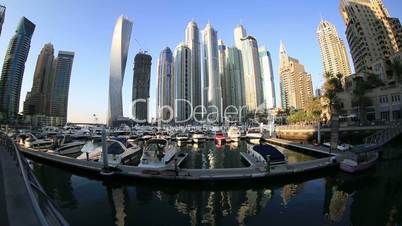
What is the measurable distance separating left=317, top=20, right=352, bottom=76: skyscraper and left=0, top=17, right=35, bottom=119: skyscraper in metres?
224

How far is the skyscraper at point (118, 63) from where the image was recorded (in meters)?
140

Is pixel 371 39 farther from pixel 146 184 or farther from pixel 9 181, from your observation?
pixel 9 181

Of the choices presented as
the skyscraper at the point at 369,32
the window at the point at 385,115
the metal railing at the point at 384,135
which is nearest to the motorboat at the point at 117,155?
the metal railing at the point at 384,135

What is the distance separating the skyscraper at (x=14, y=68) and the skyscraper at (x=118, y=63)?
9000 centimetres

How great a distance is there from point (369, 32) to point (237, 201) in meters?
127

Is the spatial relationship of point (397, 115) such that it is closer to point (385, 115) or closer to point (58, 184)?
point (385, 115)

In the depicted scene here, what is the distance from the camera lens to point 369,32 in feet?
364

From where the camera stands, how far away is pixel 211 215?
15547 mm

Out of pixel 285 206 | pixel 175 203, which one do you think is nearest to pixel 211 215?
pixel 175 203

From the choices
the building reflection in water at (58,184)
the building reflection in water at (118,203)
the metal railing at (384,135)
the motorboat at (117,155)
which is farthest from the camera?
the metal railing at (384,135)

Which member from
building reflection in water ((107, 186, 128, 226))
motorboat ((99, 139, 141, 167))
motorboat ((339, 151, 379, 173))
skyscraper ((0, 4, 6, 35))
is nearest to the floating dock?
motorboat ((339, 151, 379, 173))

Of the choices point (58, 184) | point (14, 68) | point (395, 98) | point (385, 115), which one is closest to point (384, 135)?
point (395, 98)

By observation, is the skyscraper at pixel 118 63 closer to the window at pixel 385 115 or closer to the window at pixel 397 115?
the window at pixel 385 115

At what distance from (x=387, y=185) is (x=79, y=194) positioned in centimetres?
2757
